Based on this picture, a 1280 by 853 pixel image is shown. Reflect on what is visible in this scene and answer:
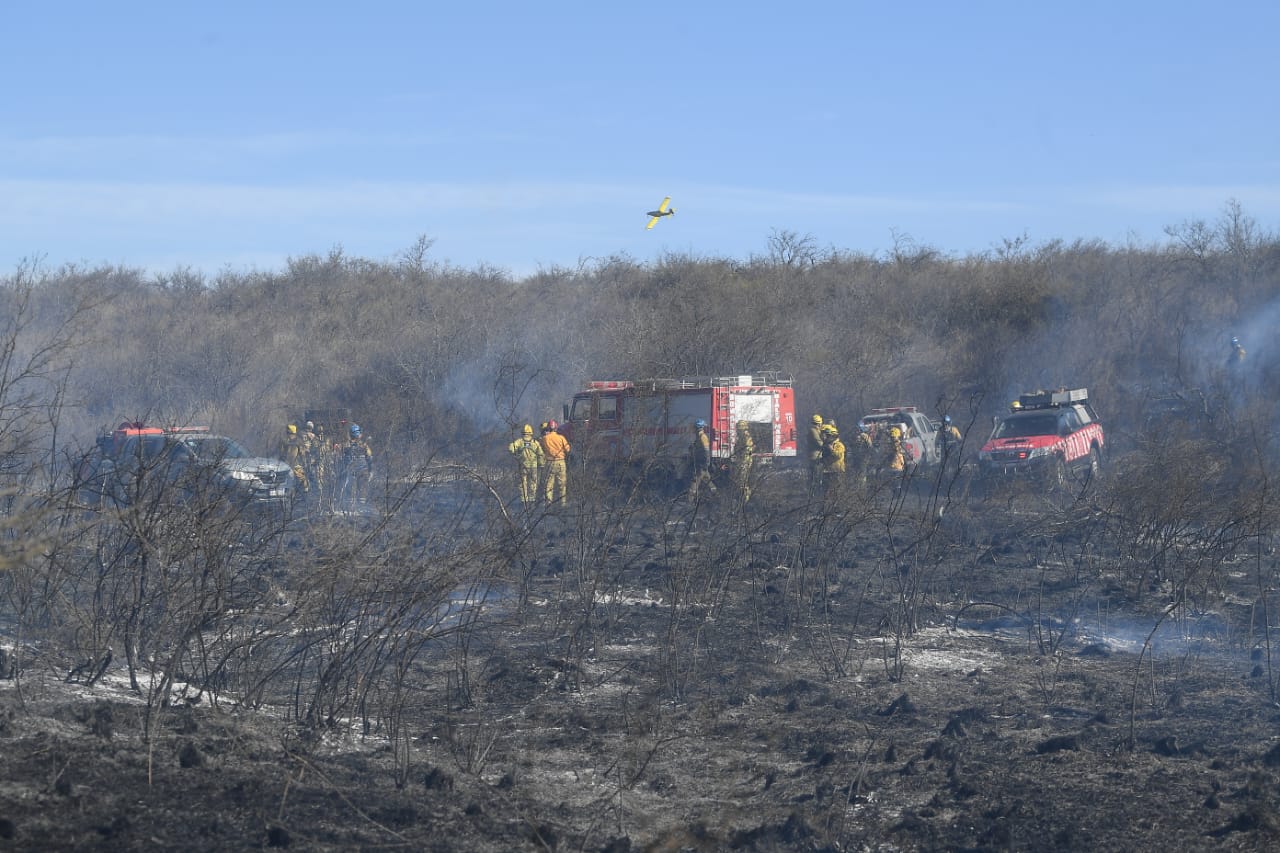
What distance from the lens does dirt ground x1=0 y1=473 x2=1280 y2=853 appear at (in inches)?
196

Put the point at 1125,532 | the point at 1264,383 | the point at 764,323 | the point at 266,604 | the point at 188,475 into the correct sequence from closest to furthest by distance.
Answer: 1. the point at 266,604
2. the point at 188,475
3. the point at 1125,532
4. the point at 1264,383
5. the point at 764,323

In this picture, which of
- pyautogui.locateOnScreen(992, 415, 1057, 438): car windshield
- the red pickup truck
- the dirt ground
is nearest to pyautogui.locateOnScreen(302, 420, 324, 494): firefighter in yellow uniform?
the dirt ground

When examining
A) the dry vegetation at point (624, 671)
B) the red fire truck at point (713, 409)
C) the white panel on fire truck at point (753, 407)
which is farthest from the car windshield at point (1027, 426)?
the dry vegetation at point (624, 671)

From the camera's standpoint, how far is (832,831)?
17.7 ft

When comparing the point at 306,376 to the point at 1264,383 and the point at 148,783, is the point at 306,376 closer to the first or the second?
the point at 1264,383

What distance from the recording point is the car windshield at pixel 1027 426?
2222 cm

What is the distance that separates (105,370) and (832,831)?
107 ft

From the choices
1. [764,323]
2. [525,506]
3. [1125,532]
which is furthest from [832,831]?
[764,323]

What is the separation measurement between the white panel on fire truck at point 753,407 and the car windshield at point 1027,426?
4.41 metres

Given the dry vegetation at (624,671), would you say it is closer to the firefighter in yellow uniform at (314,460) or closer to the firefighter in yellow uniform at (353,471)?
the firefighter in yellow uniform at (353,471)

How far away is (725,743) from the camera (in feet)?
22.7

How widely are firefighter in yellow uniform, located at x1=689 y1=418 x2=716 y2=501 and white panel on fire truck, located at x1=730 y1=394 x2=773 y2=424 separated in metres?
0.69

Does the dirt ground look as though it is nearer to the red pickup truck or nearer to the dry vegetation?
the dry vegetation

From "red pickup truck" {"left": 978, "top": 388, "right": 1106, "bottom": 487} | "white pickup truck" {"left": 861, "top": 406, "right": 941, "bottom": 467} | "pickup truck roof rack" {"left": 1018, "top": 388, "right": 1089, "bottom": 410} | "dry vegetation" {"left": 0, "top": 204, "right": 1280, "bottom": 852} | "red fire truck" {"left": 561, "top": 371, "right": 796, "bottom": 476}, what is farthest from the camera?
"white pickup truck" {"left": 861, "top": 406, "right": 941, "bottom": 467}
